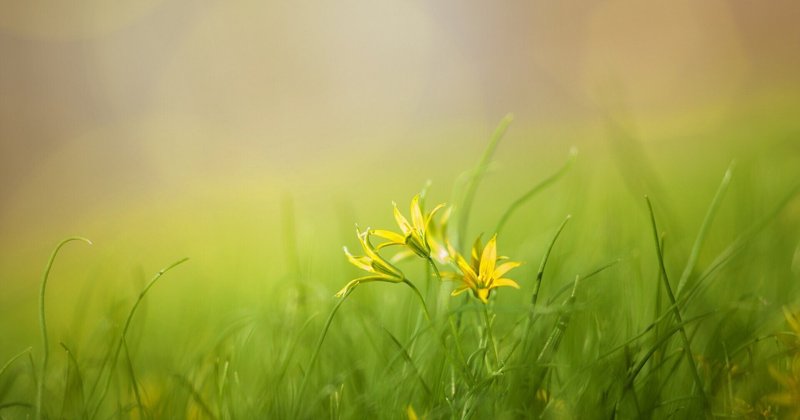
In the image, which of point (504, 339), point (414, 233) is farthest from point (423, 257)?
point (504, 339)

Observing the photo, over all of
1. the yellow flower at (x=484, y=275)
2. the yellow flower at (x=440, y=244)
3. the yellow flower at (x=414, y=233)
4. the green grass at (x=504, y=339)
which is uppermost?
the yellow flower at (x=414, y=233)

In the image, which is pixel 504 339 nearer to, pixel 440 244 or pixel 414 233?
pixel 440 244

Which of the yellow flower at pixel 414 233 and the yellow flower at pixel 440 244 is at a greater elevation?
the yellow flower at pixel 414 233

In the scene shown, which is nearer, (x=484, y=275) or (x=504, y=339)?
(x=484, y=275)

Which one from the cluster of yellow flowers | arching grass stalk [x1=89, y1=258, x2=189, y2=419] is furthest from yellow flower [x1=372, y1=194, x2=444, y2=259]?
arching grass stalk [x1=89, y1=258, x2=189, y2=419]

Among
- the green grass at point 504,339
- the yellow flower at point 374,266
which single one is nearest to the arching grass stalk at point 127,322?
the green grass at point 504,339

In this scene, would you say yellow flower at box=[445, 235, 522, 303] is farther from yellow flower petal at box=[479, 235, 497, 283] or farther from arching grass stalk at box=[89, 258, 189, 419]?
arching grass stalk at box=[89, 258, 189, 419]

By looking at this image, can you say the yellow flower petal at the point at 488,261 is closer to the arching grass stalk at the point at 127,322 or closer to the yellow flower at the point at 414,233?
the yellow flower at the point at 414,233

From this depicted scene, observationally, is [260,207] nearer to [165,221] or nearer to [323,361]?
[165,221]

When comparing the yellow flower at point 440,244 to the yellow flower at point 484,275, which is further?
the yellow flower at point 440,244
